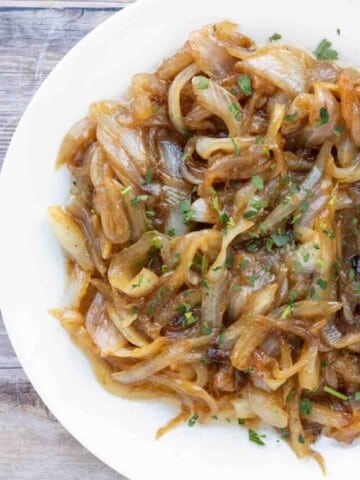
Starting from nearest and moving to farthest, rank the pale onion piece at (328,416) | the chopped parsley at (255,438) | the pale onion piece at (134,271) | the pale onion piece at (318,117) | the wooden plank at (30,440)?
1. the pale onion piece at (318,117)
2. the pale onion piece at (134,271)
3. the pale onion piece at (328,416)
4. the chopped parsley at (255,438)
5. the wooden plank at (30,440)

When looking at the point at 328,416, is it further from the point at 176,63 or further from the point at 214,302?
the point at 176,63

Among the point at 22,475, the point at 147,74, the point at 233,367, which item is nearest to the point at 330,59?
the point at 147,74

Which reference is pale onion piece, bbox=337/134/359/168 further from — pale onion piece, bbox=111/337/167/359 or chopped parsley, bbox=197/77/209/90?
pale onion piece, bbox=111/337/167/359

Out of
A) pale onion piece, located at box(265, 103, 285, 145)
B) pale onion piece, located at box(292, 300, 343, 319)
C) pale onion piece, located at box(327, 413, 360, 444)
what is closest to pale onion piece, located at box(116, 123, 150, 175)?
pale onion piece, located at box(265, 103, 285, 145)

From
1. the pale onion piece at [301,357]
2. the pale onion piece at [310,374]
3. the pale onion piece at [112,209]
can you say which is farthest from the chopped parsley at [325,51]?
the pale onion piece at [310,374]

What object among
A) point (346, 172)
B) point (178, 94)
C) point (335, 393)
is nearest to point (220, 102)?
point (178, 94)

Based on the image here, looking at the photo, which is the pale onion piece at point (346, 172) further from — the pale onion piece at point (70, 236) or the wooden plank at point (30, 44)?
the wooden plank at point (30, 44)

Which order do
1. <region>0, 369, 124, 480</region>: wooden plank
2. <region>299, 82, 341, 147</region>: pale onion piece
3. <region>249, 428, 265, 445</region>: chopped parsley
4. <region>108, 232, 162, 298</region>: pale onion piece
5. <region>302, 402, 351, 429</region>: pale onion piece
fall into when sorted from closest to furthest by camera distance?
<region>299, 82, 341, 147</region>: pale onion piece → <region>108, 232, 162, 298</region>: pale onion piece → <region>302, 402, 351, 429</region>: pale onion piece → <region>249, 428, 265, 445</region>: chopped parsley → <region>0, 369, 124, 480</region>: wooden plank
